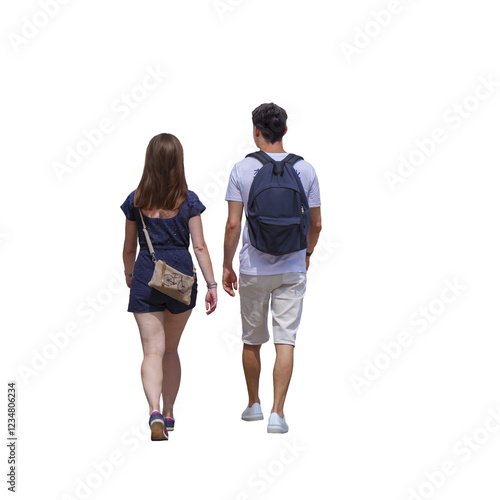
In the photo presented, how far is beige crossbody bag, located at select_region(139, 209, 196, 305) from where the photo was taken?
33.8ft

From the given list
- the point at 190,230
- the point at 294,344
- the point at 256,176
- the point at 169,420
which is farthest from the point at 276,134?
the point at 169,420

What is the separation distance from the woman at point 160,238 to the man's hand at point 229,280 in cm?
38

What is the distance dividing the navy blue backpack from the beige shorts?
12.5 inches

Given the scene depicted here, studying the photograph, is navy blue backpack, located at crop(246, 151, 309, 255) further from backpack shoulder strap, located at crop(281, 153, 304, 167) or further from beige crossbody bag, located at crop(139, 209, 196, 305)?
beige crossbody bag, located at crop(139, 209, 196, 305)

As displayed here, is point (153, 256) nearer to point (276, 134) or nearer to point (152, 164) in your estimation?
point (152, 164)

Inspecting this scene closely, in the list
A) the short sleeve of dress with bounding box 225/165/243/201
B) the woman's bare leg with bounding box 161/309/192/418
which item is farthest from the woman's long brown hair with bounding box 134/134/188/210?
the woman's bare leg with bounding box 161/309/192/418

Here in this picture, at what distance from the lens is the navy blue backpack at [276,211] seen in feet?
34.9

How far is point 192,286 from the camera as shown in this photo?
10.5 m

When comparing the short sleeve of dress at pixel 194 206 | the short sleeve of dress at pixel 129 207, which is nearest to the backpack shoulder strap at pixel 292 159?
the short sleeve of dress at pixel 194 206

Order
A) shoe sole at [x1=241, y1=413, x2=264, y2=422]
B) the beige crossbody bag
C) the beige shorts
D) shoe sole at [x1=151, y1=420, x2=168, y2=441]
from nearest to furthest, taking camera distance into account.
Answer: shoe sole at [x1=151, y1=420, x2=168, y2=441]
the beige crossbody bag
the beige shorts
shoe sole at [x1=241, y1=413, x2=264, y2=422]

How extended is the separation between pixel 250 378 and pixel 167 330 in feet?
3.33

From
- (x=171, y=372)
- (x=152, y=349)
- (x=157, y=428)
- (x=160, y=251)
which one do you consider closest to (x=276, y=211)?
(x=160, y=251)

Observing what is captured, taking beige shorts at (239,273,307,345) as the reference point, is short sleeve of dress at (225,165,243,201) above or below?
above

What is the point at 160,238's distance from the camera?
10.5 m
